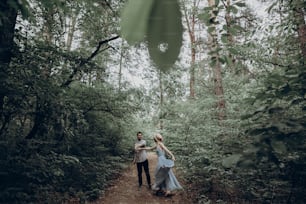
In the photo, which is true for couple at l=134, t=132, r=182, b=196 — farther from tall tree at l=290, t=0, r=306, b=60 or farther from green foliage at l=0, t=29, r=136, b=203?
tall tree at l=290, t=0, r=306, b=60

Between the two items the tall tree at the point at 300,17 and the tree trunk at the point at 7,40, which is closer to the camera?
the tall tree at the point at 300,17

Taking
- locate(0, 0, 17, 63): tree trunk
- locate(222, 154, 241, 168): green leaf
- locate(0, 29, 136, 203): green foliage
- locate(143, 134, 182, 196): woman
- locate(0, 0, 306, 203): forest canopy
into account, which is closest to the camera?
locate(222, 154, 241, 168): green leaf

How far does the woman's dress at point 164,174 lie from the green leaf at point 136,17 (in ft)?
17.7

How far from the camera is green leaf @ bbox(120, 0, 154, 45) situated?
317 mm

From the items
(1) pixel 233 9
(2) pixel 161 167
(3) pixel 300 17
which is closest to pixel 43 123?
(2) pixel 161 167

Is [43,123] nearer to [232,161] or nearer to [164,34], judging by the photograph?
[232,161]

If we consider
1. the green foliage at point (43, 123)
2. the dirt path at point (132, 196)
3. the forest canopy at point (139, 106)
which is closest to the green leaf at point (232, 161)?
the forest canopy at point (139, 106)

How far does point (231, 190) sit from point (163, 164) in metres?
1.38

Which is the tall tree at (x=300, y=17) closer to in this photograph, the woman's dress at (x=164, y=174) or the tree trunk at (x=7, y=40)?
the woman's dress at (x=164, y=174)

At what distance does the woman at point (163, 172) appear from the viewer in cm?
562

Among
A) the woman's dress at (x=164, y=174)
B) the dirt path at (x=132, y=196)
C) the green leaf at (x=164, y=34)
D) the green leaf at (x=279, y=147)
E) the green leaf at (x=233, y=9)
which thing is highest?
the green leaf at (x=233, y=9)

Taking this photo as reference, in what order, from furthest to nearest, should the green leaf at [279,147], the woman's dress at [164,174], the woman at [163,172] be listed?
the woman's dress at [164,174] < the woman at [163,172] < the green leaf at [279,147]

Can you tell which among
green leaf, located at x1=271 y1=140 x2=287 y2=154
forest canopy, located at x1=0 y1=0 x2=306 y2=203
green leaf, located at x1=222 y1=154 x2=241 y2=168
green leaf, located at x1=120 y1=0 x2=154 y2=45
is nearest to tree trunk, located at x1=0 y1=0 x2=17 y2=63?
forest canopy, located at x1=0 y1=0 x2=306 y2=203

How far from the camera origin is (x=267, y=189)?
14.4 ft
